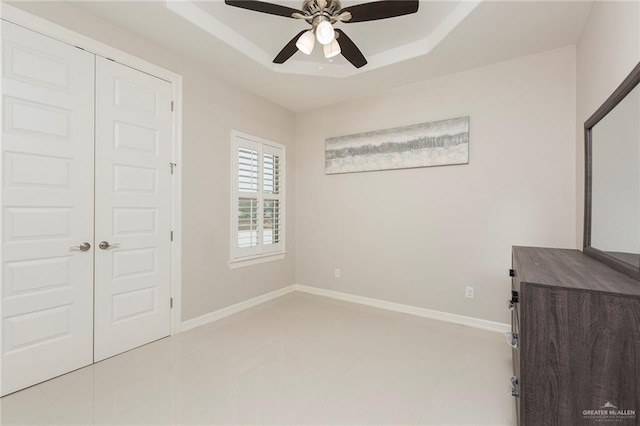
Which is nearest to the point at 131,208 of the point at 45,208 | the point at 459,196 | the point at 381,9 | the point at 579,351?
the point at 45,208

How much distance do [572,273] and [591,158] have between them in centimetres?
116

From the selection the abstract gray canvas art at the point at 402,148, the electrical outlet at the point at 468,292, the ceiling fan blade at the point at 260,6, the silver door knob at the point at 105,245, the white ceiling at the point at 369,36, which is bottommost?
the electrical outlet at the point at 468,292

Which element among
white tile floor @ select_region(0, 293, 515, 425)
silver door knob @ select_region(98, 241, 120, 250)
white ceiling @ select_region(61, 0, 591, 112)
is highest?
white ceiling @ select_region(61, 0, 591, 112)

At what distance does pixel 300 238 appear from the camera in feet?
14.8

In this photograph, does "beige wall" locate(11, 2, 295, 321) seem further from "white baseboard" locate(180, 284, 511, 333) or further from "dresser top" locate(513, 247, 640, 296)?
"dresser top" locate(513, 247, 640, 296)

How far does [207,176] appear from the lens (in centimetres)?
325

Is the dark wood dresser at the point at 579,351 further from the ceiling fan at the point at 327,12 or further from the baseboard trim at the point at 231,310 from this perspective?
the baseboard trim at the point at 231,310

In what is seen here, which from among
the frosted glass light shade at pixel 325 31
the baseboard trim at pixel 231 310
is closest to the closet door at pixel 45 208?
the baseboard trim at pixel 231 310

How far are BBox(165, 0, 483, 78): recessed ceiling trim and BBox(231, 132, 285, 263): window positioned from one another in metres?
0.98

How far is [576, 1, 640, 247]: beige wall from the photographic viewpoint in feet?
4.96

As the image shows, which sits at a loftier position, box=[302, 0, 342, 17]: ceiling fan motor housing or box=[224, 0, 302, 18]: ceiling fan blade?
box=[302, 0, 342, 17]: ceiling fan motor housing

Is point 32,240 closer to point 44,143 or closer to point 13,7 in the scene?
point 44,143

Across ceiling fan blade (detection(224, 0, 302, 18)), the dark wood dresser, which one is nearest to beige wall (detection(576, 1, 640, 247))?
the dark wood dresser

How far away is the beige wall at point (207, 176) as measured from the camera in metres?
3.01
